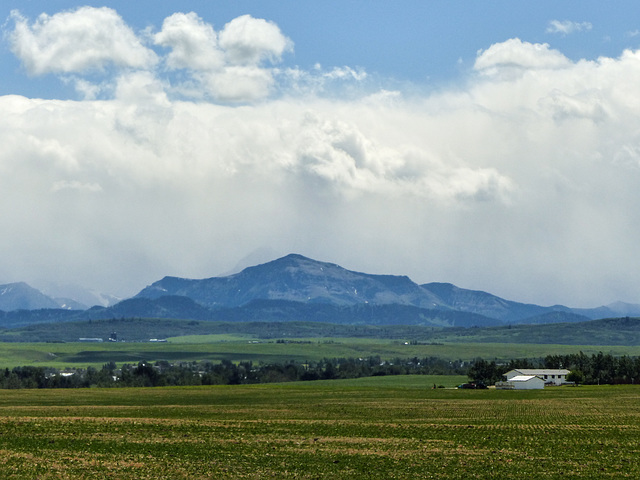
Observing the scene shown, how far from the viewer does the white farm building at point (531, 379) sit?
168 m

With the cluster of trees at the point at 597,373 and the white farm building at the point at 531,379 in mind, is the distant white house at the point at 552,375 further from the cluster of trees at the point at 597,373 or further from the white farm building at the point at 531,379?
the cluster of trees at the point at 597,373

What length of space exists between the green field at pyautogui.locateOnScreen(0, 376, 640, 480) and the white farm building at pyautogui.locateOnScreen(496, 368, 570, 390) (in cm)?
8101

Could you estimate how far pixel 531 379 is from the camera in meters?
168

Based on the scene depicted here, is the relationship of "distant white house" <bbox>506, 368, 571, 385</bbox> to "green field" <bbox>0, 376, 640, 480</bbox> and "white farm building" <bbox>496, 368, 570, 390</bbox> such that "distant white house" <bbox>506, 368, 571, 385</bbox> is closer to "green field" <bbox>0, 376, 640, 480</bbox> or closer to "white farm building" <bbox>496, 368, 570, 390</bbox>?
"white farm building" <bbox>496, 368, 570, 390</bbox>

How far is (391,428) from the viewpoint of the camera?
66.8m

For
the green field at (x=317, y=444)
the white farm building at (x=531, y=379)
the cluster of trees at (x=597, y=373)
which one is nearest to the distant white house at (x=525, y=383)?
the white farm building at (x=531, y=379)

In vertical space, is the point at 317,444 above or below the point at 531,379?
above

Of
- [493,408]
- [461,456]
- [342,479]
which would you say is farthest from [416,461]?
[493,408]

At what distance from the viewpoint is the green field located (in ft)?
140

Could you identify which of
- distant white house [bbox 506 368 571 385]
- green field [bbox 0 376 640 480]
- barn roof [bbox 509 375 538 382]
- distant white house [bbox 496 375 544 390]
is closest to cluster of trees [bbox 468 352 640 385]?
distant white house [bbox 506 368 571 385]

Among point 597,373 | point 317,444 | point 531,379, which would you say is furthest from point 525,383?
point 317,444

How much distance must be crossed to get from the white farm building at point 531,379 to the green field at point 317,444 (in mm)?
81009

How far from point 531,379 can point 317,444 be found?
123 metres

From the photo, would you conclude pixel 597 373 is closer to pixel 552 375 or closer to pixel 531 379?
pixel 552 375
